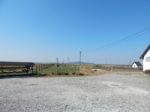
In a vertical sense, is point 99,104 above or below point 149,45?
below

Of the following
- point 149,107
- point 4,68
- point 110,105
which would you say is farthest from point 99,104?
point 4,68

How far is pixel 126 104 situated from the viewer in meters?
8.25

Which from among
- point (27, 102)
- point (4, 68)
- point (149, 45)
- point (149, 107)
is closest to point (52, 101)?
point (27, 102)

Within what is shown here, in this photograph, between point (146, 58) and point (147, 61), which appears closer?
point (147, 61)

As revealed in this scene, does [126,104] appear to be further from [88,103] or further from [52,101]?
[52,101]

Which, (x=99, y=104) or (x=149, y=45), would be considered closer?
(x=99, y=104)

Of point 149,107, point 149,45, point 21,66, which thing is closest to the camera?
point 149,107

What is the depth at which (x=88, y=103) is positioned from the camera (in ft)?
27.1

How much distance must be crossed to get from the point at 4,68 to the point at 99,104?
572 inches

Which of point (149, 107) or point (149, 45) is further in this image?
point (149, 45)

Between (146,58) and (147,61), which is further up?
(146,58)

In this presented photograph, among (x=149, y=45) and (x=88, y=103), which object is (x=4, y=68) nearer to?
(x=88, y=103)

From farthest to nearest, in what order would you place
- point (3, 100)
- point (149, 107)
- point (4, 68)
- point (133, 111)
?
point (4, 68), point (3, 100), point (149, 107), point (133, 111)

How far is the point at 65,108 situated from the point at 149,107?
2.90 metres
